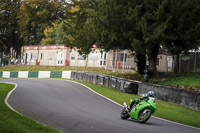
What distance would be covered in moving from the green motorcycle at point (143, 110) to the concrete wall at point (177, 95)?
6.82 metres

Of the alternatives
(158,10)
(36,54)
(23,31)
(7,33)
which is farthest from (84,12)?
(7,33)

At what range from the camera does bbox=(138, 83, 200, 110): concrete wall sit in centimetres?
1933

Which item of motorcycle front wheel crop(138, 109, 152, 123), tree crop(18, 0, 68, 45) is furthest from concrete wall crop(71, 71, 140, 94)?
tree crop(18, 0, 68, 45)

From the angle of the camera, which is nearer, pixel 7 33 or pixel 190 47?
Result: pixel 190 47

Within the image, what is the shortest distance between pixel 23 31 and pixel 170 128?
65.8m

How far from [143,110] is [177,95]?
8.59m

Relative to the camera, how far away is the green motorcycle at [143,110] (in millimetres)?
12844

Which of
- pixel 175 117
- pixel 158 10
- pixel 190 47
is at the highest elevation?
pixel 158 10

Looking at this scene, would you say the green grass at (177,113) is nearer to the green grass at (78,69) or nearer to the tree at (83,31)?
the green grass at (78,69)

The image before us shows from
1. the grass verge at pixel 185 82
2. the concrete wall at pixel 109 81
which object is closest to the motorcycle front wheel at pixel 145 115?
the grass verge at pixel 185 82

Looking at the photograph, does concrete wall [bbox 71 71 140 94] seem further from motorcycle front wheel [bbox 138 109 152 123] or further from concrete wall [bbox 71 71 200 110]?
motorcycle front wheel [bbox 138 109 152 123]

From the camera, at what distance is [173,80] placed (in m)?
27.8

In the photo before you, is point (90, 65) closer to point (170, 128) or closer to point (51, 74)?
point (51, 74)

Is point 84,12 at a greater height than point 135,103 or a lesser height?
greater
